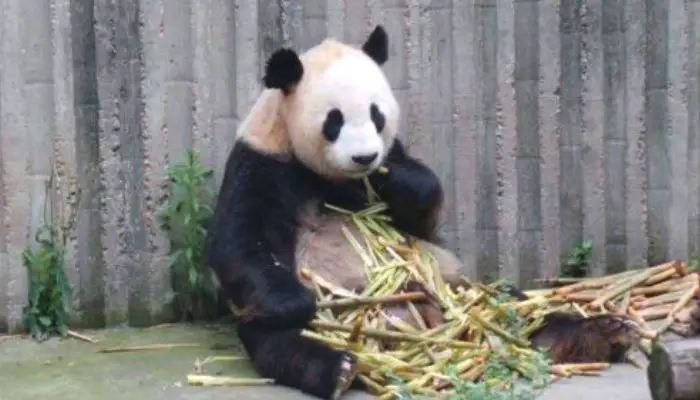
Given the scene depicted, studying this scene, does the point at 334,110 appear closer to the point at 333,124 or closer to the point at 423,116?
the point at 333,124

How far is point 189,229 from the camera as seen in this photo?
550 cm

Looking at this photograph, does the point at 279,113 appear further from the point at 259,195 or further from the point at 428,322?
the point at 428,322

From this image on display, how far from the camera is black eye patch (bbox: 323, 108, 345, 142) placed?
16.2ft

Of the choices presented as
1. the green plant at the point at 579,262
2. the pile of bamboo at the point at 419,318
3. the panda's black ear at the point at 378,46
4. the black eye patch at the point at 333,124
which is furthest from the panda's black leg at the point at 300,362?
the green plant at the point at 579,262

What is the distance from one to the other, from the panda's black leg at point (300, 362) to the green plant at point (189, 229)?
0.87 m

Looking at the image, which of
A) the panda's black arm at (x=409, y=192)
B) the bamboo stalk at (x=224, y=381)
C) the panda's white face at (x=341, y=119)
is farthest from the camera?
the panda's black arm at (x=409, y=192)

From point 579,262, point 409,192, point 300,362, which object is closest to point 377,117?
point 409,192

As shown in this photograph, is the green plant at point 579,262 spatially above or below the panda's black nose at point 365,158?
below

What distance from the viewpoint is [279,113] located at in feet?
16.9

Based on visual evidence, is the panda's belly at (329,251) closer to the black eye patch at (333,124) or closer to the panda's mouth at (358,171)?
the panda's mouth at (358,171)

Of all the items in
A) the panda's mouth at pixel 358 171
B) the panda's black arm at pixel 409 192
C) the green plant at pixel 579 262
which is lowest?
the green plant at pixel 579 262

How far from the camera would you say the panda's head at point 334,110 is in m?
4.90

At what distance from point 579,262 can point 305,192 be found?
1.79 metres

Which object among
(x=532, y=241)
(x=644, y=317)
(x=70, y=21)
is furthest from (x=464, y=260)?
(x=70, y=21)
